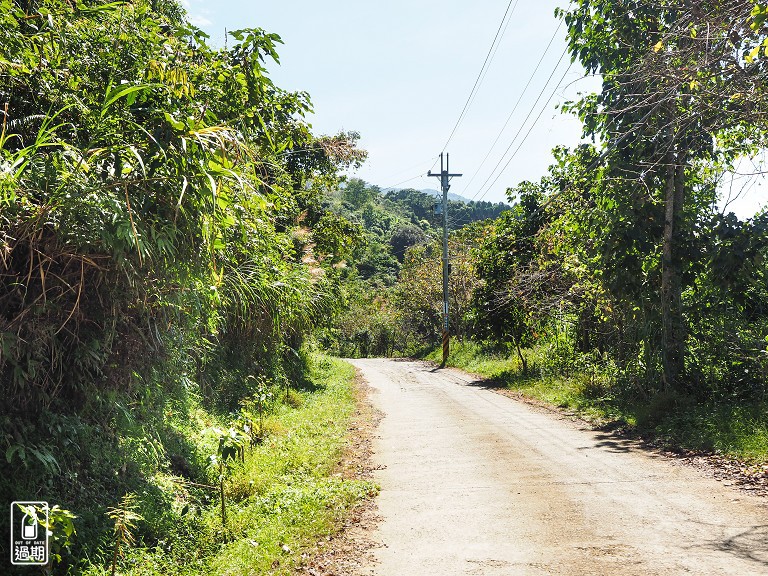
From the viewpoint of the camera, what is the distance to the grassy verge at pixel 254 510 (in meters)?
5.27

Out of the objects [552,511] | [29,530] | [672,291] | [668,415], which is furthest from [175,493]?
[672,291]

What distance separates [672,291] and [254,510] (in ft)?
29.6

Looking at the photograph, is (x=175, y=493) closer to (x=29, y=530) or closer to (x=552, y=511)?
(x=29, y=530)

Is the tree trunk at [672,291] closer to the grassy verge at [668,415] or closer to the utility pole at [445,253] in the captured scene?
the grassy verge at [668,415]

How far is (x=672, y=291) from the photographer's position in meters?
11.8

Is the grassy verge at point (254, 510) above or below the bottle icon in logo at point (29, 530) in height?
below

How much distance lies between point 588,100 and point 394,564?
10.3m

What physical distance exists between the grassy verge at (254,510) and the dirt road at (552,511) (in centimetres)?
68

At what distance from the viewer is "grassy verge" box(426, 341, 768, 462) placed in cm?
893

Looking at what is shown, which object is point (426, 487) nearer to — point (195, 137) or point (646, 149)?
point (195, 137)

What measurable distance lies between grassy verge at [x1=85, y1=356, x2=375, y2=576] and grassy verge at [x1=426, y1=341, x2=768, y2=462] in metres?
5.30

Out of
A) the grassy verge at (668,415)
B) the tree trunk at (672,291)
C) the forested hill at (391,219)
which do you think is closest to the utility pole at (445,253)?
the forested hill at (391,219)

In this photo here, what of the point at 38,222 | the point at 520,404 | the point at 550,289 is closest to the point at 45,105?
the point at 38,222

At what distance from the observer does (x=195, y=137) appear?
4762mm
